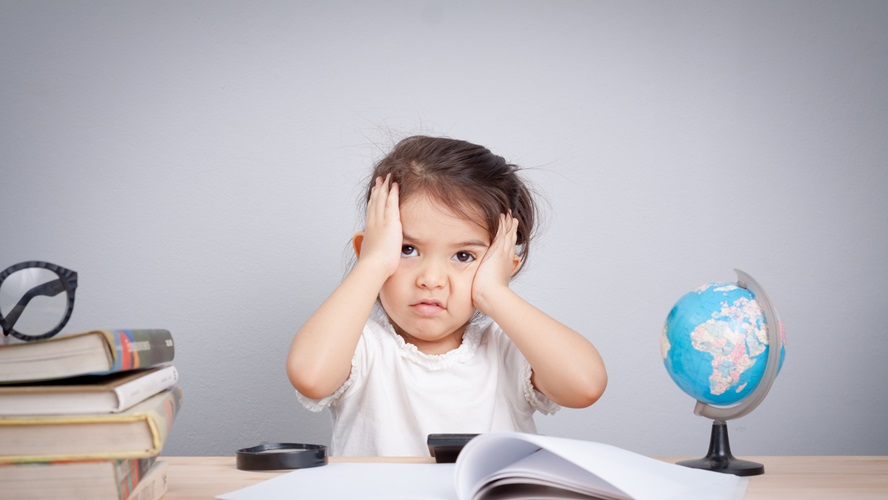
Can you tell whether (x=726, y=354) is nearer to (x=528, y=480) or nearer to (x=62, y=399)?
(x=528, y=480)

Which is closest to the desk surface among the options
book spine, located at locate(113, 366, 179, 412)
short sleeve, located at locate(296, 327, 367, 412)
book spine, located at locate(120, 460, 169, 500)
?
book spine, located at locate(120, 460, 169, 500)

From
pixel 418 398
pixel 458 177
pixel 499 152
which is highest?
pixel 499 152

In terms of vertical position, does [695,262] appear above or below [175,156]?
below

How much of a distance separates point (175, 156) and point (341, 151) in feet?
1.31

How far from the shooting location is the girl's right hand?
136 centimetres

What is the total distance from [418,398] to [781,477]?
27.2 inches

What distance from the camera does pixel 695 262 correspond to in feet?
6.56

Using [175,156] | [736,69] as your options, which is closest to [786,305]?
[736,69]

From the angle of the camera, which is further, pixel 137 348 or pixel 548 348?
pixel 548 348

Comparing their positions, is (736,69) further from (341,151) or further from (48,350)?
(48,350)

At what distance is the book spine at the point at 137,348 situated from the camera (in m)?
0.69

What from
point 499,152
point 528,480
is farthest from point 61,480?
point 499,152

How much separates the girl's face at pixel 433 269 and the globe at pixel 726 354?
1.44 feet

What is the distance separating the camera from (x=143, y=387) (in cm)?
74
